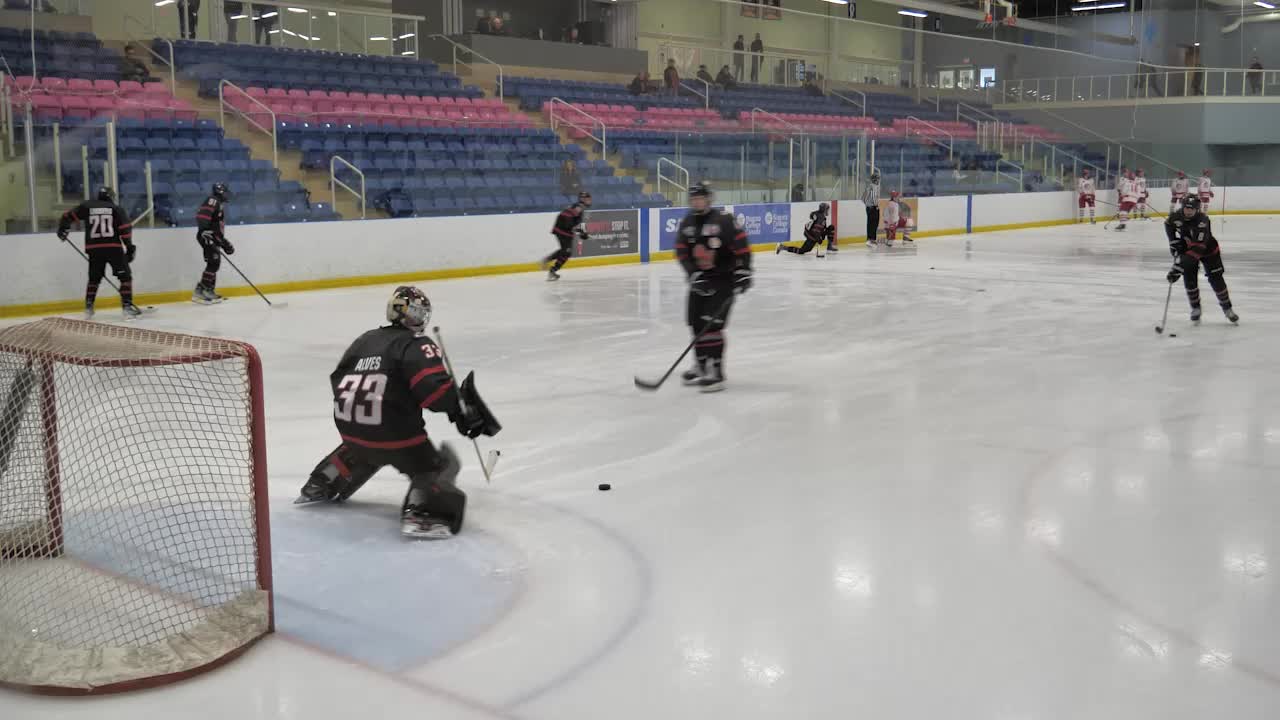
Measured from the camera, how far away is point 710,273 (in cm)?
801

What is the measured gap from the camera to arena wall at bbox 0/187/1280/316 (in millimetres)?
12055

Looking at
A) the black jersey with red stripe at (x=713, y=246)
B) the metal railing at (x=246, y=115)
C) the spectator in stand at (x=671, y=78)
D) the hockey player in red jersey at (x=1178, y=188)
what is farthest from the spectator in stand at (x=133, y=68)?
the hockey player in red jersey at (x=1178, y=188)

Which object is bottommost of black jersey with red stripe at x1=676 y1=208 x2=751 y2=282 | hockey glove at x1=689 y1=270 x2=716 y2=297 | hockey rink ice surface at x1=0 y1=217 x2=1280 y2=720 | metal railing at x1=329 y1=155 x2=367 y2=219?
hockey rink ice surface at x1=0 y1=217 x2=1280 y2=720

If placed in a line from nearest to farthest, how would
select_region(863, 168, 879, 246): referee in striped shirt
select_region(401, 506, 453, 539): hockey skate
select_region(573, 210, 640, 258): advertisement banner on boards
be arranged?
1. select_region(401, 506, 453, 539): hockey skate
2. select_region(573, 210, 640, 258): advertisement banner on boards
3. select_region(863, 168, 879, 246): referee in striped shirt

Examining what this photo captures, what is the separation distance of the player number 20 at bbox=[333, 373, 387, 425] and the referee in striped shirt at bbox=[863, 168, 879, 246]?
56.9ft

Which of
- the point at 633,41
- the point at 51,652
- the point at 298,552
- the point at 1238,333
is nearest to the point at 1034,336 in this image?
the point at 1238,333

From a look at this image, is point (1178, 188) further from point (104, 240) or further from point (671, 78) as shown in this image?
point (104, 240)

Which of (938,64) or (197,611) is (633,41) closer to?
(938,64)

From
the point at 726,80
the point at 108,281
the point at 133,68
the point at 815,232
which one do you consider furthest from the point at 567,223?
the point at 726,80

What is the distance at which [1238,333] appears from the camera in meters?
10.3

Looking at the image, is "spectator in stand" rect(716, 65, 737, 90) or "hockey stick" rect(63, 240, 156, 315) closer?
"hockey stick" rect(63, 240, 156, 315)

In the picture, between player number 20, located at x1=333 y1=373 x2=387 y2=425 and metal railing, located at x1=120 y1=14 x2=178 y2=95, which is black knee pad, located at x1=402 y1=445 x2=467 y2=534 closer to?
player number 20, located at x1=333 y1=373 x2=387 y2=425

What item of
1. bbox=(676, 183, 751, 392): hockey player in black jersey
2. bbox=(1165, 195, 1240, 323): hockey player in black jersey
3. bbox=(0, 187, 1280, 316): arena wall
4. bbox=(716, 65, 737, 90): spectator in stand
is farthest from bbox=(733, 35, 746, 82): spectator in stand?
bbox=(676, 183, 751, 392): hockey player in black jersey

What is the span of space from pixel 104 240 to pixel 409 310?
8213 mm
